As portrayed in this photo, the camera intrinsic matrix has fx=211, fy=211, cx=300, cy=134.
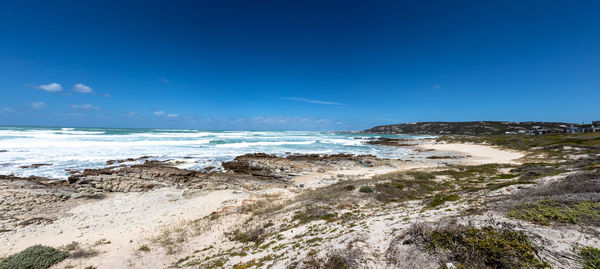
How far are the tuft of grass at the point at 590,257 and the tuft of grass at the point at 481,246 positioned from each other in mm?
447

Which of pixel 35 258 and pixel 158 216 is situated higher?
pixel 35 258

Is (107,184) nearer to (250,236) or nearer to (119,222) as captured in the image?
(119,222)

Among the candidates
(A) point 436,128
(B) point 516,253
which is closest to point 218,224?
(B) point 516,253

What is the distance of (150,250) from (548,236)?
9.78 metres

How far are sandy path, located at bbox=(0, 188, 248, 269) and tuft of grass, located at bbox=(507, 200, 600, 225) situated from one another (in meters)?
10.1

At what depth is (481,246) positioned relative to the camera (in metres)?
3.35

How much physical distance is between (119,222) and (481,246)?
1271 centimetres

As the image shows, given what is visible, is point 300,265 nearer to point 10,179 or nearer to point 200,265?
point 200,265

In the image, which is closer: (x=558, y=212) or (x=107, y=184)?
(x=558, y=212)

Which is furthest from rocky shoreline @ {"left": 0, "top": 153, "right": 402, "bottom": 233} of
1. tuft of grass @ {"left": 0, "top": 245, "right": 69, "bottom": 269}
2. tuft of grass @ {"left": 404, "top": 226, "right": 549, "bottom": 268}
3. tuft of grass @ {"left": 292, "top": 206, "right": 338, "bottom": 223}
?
tuft of grass @ {"left": 404, "top": 226, "right": 549, "bottom": 268}

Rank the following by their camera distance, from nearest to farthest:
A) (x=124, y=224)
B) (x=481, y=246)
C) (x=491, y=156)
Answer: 1. (x=481, y=246)
2. (x=124, y=224)
3. (x=491, y=156)

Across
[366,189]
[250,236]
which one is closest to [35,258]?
[250,236]

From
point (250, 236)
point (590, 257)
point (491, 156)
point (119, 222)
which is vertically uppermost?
point (590, 257)

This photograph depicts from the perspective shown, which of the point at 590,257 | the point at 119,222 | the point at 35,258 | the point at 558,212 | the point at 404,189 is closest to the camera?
the point at 590,257
